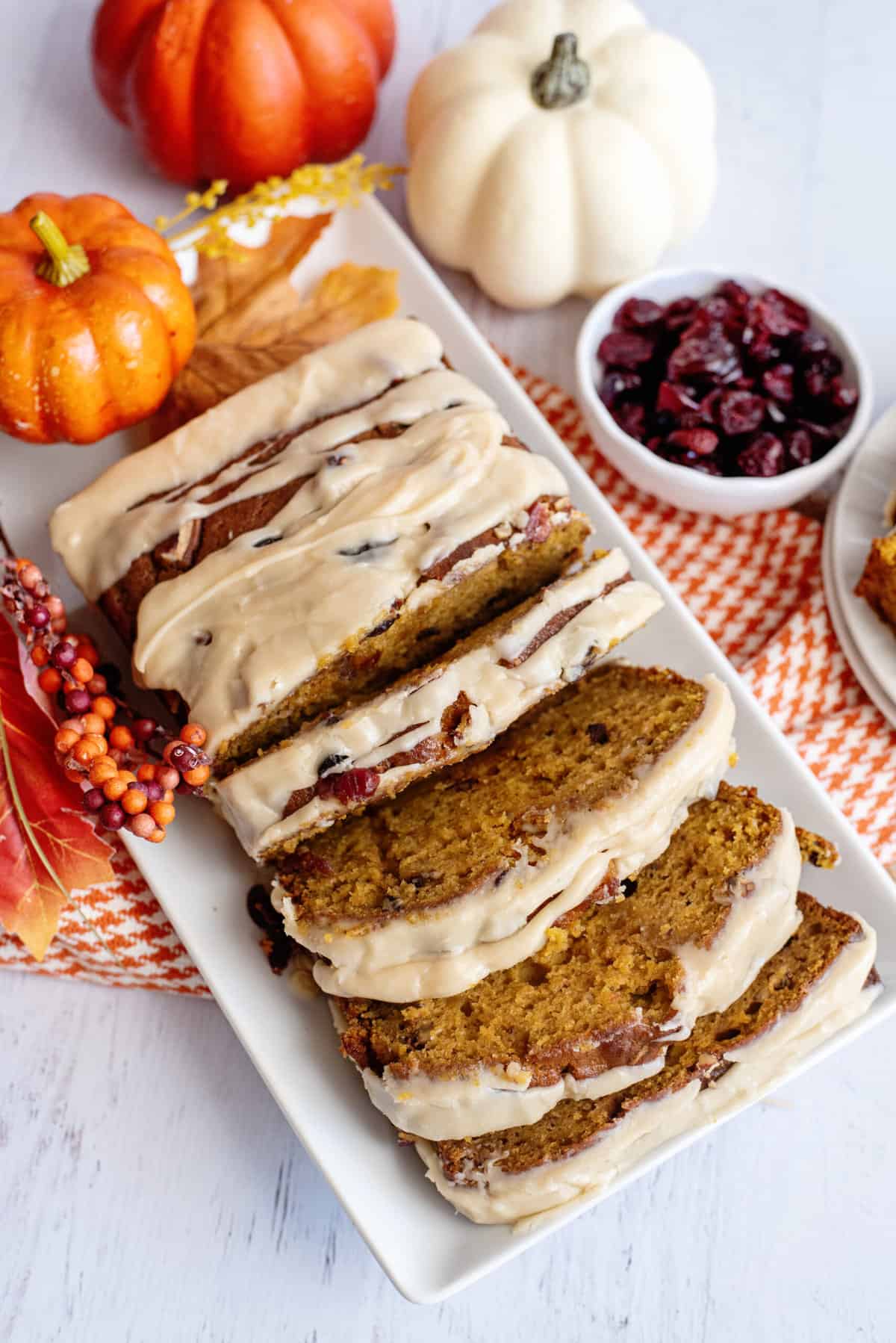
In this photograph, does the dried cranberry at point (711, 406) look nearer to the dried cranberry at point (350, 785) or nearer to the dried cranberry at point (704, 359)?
the dried cranberry at point (704, 359)

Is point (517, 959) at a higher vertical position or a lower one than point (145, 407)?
lower

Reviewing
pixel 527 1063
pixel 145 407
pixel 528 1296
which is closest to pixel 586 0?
pixel 145 407

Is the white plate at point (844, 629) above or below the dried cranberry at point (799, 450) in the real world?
below

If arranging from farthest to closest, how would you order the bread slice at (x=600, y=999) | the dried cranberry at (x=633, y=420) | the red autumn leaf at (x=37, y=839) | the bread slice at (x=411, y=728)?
the dried cranberry at (x=633, y=420) → the red autumn leaf at (x=37, y=839) → the bread slice at (x=411, y=728) → the bread slice at (x=600, y=999)

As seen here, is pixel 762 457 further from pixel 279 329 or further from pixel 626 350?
pixel 279 329

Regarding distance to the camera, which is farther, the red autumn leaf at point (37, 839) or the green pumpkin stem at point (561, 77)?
the green pumpkin stem at point (561, 77)

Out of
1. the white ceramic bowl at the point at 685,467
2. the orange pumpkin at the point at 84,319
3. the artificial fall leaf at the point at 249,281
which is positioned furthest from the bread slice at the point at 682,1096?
the artificial fall leaf at the point at 249,281

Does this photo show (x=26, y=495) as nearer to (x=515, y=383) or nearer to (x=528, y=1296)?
(x=515, y=383)

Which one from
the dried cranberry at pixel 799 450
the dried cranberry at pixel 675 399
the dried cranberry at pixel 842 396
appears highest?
the dried cranberry at pixel 675 399
